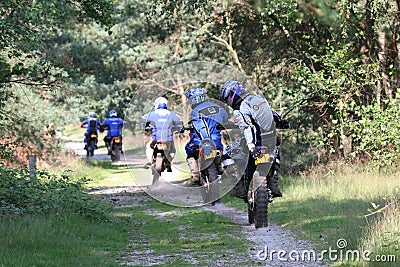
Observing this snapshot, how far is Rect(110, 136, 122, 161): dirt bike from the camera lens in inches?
1047

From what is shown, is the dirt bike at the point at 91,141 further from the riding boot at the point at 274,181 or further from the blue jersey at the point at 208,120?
the riding boot at the point at 274,181

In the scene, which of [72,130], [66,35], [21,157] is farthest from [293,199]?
[72,130]

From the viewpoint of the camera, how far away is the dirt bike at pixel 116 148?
87.3 feet

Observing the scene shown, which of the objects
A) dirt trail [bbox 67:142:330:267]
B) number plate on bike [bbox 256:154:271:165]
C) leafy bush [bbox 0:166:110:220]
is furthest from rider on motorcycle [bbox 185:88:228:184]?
number plate on bike [bbox 256:154:271:165]

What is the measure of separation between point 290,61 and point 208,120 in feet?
18.7

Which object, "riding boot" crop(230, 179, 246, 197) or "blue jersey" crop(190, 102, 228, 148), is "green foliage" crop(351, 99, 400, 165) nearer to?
"blue jersey" crop(190, 102, 228, 148)

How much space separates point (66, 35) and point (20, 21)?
24.4 meters

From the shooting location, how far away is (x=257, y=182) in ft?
35.4

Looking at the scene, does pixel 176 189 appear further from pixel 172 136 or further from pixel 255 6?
pixel 255 6

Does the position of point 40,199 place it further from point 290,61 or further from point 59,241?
point 290,61

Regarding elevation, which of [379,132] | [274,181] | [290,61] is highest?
[290,61]

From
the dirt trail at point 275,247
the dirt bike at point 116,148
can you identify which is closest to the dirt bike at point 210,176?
the dirt trail at point 275,247

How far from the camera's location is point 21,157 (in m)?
22.3

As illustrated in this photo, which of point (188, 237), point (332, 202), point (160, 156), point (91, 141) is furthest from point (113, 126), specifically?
point (188, 237)
